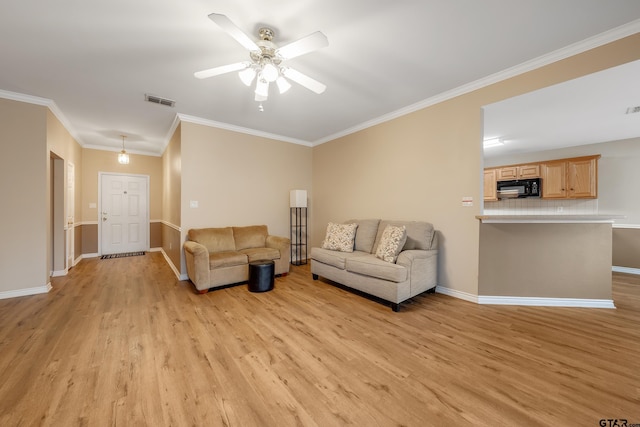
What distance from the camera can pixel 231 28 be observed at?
168 cm

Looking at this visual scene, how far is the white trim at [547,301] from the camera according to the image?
2.85 m

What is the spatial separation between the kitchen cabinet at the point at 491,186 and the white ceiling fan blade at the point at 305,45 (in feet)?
19.4

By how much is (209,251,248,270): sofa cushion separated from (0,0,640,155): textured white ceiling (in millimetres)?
2197

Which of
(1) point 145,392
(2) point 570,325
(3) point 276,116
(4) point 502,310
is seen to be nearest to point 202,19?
(3) point 276,116

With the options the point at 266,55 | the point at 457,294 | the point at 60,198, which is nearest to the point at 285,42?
the point at 266,55

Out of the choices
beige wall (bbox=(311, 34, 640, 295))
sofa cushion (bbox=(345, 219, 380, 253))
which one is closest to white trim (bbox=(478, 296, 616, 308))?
beige wall (bbox=(311, 34, 640, 295))

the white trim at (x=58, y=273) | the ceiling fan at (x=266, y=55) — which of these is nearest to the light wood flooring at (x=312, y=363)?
the white trim at (x=58, y=273)

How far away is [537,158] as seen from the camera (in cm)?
549

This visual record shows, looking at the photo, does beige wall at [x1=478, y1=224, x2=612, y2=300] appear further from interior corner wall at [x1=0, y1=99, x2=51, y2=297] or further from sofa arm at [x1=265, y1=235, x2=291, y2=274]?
interior corner wall at [x1=0, y1=99, x2=51, y2=297]

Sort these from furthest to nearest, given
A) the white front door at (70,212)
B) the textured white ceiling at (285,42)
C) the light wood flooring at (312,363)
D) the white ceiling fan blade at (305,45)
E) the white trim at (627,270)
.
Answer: the white front door at (70,212), the white trim at (627,270), the textured white ceiling at (285,42), the white ceiling fan blade at (305,45), the light wood flooring at (312,363)

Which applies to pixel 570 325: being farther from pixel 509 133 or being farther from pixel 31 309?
pixel 31 309

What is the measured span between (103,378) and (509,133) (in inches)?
239

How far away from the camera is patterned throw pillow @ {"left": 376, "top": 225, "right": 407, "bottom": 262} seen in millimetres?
3046

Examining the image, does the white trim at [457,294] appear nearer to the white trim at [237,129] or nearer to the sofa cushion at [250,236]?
the sofa cushion at [250,236]
